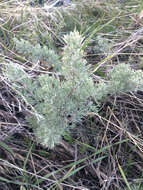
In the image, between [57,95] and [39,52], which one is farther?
[39,52]

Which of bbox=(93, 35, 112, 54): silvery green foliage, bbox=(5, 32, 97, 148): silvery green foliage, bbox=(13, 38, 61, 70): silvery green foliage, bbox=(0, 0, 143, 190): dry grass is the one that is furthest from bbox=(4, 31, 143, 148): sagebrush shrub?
bbox=(93, 35, 112, 54): silvery green foliage

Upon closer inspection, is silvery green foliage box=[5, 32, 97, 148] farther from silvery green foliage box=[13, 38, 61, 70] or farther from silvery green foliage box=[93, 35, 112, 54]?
silvery green foliage box=[93, 35, 112, 54]

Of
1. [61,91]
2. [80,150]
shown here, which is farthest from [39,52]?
[80,150]

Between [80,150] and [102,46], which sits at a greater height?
[102,46]

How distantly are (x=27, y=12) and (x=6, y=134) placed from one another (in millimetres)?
990

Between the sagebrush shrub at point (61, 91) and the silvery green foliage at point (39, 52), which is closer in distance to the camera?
the sagebrush shrub at point (61, 91)

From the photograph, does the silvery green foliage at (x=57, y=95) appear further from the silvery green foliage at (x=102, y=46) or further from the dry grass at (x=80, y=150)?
the silvery green foliage at (x=102, y=46)

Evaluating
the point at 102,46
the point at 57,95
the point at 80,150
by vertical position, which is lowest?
the point at 80,150

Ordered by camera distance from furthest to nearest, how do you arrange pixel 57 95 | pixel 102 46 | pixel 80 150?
pixel 102 46, pixel 80 150, pixel 57 95

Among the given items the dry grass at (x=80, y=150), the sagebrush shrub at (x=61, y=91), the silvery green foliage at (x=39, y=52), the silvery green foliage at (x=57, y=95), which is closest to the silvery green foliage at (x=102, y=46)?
the dry grass at (x=80, y=150)

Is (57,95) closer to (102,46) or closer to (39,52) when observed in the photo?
(39,52)

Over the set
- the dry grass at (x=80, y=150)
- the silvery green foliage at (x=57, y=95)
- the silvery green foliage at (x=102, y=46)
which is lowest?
the dry grass at (x=80, y=150)

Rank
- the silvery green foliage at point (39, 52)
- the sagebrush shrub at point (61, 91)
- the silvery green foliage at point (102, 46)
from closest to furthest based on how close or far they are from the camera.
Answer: the sagebrush shrub at point (61, 91), the silvery green foliage at point (39, 52), the silvery green foliage at point (102, 46)

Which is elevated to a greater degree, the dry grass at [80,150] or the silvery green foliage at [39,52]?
the silvery green foliage at [39,52]
